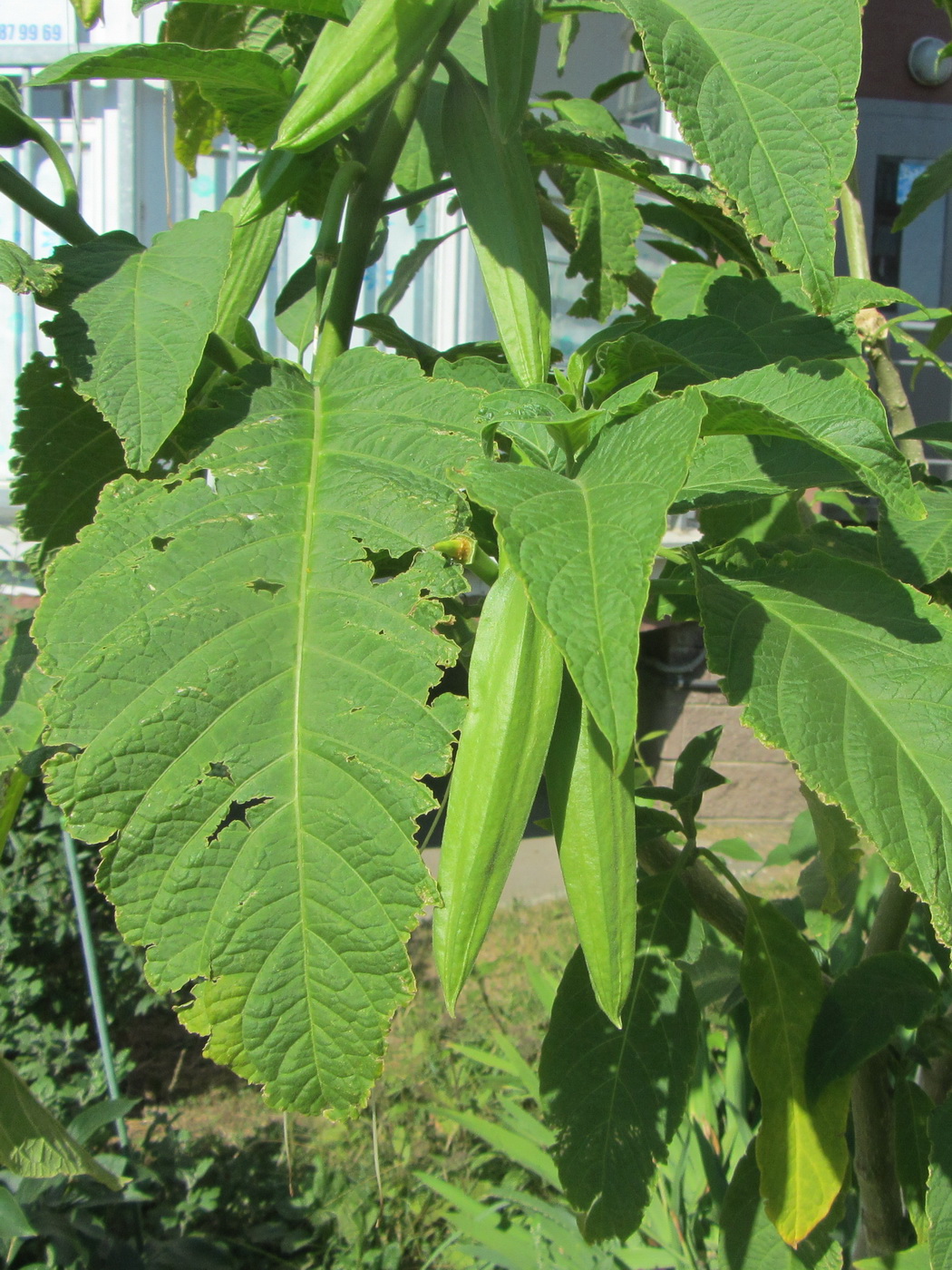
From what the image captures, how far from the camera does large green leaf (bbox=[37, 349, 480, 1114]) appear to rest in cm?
48

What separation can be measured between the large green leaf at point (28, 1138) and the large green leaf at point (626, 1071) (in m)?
0.34

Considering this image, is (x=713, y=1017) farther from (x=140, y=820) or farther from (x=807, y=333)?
(x=140, y=820)

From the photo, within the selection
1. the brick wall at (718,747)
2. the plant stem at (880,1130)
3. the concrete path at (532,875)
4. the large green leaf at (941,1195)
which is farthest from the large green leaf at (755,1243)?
the brick wall at (718,747)

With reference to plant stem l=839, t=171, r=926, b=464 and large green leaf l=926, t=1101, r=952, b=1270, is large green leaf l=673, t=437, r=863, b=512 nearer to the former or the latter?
plant stem l=839, t=171, r=926, b=464

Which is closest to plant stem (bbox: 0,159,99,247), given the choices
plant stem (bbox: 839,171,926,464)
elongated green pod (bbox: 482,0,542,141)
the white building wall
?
elongated green pod (bbox: 482,0,542,141)

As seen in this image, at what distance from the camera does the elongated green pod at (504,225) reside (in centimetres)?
62

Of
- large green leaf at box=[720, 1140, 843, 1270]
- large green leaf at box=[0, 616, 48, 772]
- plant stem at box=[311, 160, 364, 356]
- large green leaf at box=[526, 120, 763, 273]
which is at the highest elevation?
large green leaf at box=[526, 120, 763, 273]

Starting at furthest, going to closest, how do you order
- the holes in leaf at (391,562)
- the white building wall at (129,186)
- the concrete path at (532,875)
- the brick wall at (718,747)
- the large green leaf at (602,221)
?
the brick wall at (718,747) → the concrete path at (532,875) → the white building wall at (129,186) → the large green leaf at (602,221) → the holes in leaf at (391,562)

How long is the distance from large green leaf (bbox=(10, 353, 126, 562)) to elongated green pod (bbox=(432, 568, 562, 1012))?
1.09 ft

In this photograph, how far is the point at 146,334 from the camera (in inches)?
22.7

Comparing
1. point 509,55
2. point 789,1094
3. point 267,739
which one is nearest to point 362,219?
point 509,55

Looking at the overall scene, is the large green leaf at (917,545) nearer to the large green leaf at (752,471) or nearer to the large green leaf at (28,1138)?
the large green leaf at (752,471)

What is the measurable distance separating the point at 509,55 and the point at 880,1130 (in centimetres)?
89

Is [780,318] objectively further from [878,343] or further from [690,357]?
[878,343]
